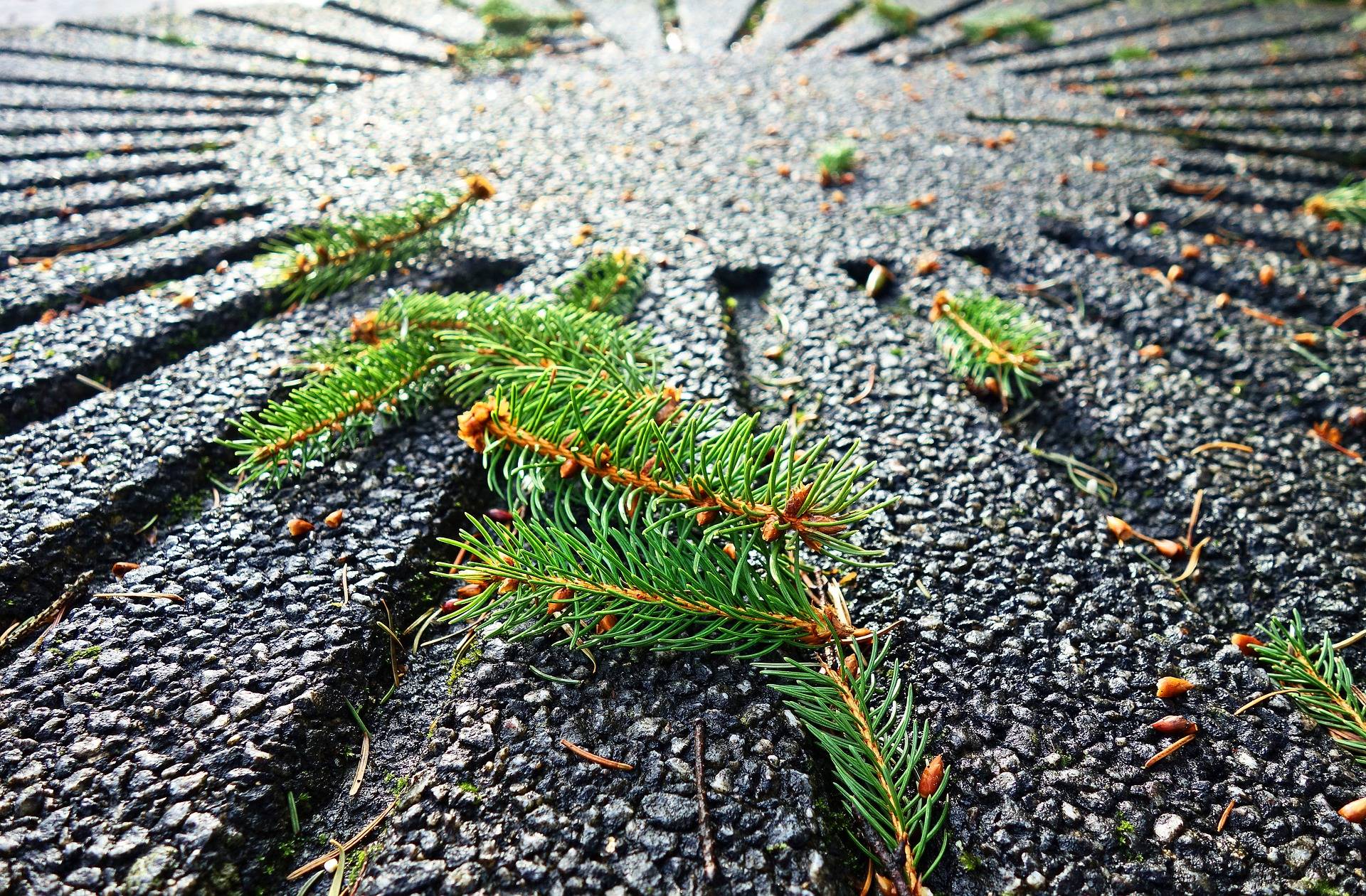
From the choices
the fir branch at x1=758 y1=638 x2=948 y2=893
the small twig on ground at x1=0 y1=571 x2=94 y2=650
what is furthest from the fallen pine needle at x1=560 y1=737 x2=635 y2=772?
the small twig on ground at x1=0 y1=571 x2=94 y2=650

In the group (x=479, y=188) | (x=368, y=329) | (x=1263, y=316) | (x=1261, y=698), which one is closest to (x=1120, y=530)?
(x=1261, y=698)

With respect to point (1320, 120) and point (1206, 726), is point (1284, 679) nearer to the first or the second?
point (1206, 726)

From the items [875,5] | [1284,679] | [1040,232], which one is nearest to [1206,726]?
[1284,679]

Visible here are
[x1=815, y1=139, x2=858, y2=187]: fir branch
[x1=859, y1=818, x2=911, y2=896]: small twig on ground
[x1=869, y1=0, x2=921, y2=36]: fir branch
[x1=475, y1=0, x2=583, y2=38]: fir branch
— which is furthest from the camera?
[x1=869, y1=0, x2=921, y2=36]: fir branch

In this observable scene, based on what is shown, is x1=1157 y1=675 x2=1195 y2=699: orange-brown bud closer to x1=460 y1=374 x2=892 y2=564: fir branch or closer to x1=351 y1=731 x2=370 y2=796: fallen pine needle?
x1=460 y1=374 x2=892 y2=564: fir branch

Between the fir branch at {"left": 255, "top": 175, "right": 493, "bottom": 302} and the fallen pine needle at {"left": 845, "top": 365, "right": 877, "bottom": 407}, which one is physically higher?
the fir branch at {"left": 255, "top": 175, "right": 493, "bottom": 302}

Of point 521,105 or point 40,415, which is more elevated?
point 521,105

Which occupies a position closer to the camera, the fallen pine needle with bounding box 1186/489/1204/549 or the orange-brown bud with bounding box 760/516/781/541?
the orange-brown bud with bounding box 760/516/781/541

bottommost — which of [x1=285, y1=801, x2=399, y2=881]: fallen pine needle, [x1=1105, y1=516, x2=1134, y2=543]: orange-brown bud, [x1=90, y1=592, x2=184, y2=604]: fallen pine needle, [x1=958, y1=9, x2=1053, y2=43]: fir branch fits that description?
[x1=1105, y1=516, x2=1134, y2=543]: orange-brown bud
